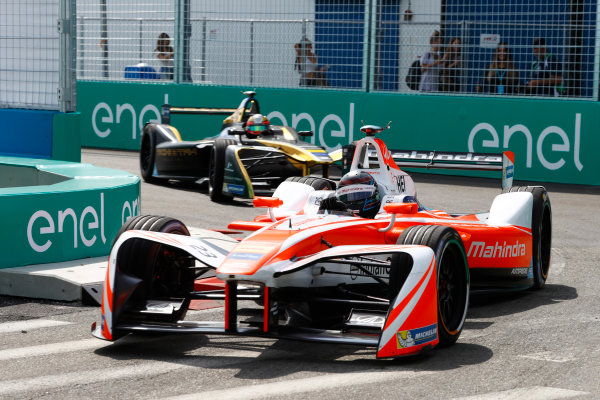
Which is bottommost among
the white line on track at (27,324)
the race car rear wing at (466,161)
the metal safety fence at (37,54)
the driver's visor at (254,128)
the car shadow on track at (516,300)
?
the white line on track at (27,324)

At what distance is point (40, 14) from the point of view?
1169 centimetres

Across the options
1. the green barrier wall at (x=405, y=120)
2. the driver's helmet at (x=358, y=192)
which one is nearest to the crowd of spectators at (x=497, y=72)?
the green barrier wall at (x=405, y=120)

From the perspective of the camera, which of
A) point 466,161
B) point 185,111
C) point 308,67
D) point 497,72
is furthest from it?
point 308,67

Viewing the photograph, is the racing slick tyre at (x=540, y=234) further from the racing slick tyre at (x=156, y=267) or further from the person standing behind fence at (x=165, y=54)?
the person standing behind fence at (x=165, y=54)

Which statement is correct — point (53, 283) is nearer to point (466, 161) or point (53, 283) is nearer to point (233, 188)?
point (466, 161)

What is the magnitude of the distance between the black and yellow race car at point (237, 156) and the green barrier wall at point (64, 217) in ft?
13.2

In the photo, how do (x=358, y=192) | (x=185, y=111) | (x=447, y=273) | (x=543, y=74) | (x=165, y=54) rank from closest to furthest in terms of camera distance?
(x=447, y=273) → (x=358, y=192) → (x=185, y=111) → (x=543, y=74) → (x=165, y=54)

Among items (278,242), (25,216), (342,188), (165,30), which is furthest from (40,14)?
(165,30)

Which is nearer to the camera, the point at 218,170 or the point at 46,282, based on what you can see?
the point at 46,282

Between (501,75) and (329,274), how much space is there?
35.6 feet

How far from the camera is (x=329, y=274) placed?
252 inches

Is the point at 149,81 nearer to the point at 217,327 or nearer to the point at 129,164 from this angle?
the point at 129,164

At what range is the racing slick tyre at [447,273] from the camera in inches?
236

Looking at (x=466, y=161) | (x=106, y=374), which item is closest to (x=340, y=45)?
(x=466, y=161)
